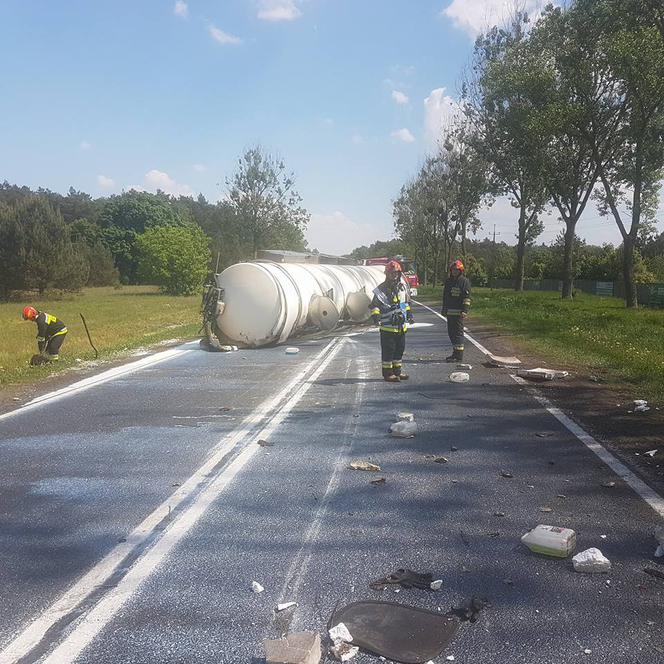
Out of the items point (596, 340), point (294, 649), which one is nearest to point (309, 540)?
point (294, 649)

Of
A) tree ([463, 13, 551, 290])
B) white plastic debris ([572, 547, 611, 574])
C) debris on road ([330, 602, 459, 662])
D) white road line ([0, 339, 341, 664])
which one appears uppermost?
tree ([463, 13, 551, 290])

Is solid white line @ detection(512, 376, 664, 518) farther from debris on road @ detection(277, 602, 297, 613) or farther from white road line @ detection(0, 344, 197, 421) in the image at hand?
white road line @ detection(0, 344, 197, 421)

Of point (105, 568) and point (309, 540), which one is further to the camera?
point (309, 540)

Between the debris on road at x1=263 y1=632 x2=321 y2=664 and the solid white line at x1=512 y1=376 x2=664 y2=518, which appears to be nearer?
the debris on road at x1=263 y1=632 x2=321 y2=664

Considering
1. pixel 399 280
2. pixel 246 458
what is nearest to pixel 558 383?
pixel 399 280

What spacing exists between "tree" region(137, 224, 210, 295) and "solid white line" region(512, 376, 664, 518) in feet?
169

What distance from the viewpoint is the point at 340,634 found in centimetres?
299

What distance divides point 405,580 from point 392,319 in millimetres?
7044

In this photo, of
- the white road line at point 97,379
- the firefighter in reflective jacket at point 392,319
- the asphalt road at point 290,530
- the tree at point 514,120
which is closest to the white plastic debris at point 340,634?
the asphalt road at point 290,530

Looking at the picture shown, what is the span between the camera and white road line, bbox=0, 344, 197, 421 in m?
8.59

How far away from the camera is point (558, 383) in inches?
402

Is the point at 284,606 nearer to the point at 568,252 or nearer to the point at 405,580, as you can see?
the point at 405,580

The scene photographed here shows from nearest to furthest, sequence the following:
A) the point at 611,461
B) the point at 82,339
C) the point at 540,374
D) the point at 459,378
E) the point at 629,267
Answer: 1. the point at 611,461
2. the point at 459,378
3. the point at 540,374
4. the point at 82,339
5. the point at 629,267

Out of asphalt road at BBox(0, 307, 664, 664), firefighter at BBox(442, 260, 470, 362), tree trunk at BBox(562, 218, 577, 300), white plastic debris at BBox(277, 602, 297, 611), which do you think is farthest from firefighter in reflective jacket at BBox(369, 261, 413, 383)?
tree trunk at BBox(562, 218, 577, 300)
